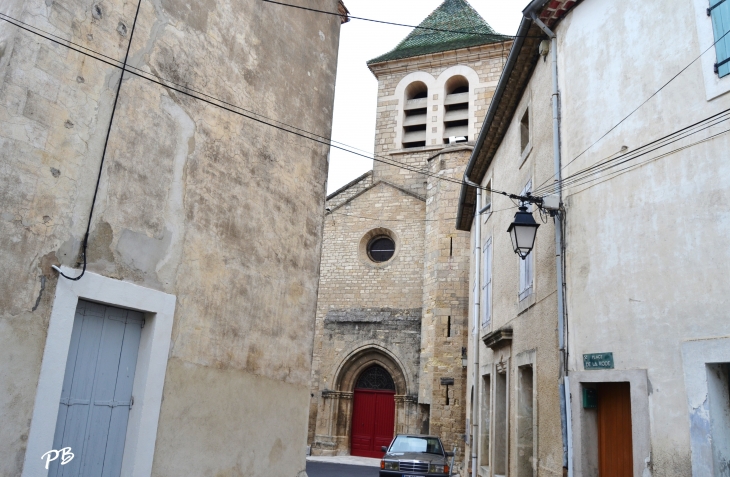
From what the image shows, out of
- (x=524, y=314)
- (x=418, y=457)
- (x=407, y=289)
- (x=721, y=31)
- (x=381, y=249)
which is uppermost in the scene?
(x=381, y=249)

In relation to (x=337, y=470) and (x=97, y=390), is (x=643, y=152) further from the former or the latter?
(x=337, y=470)

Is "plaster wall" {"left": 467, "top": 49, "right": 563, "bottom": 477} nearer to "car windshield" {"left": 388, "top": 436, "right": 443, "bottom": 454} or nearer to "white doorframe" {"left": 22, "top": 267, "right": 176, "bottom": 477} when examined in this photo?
"car windshield" {"left": 388, "top": 436, "right": 443, "bottom": 454}

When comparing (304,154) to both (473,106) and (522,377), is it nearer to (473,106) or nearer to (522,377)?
(522,377)

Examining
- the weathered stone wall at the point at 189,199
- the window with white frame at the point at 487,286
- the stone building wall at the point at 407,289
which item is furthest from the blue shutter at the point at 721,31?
the stone building wall at the point at 407,289

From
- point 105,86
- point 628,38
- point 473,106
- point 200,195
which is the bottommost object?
point 200,195

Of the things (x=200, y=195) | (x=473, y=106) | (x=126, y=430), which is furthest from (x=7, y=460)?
(x=473, y=106)

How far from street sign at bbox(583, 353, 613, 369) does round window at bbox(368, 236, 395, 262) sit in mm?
14183

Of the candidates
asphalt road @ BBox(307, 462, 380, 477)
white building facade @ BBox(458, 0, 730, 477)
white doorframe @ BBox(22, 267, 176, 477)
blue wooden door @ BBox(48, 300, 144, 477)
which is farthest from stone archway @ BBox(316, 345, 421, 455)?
blue wooden door @ BBox(48, 300, 144, 477)

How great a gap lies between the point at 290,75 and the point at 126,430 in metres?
4.33

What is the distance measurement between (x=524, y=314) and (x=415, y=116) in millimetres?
16231

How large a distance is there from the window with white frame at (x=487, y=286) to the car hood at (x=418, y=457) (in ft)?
8.20

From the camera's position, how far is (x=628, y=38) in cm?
578

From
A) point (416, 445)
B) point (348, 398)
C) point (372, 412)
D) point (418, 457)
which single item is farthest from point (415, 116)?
point (418, 457)

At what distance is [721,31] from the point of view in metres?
4.74
